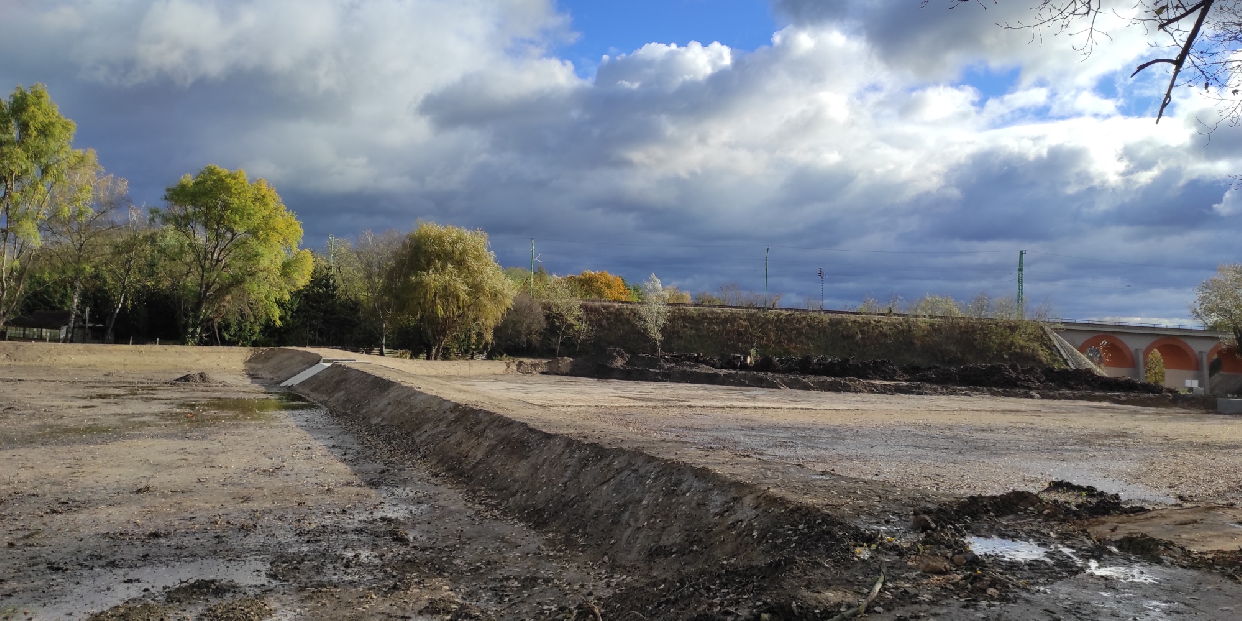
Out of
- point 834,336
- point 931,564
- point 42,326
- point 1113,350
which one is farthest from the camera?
point 1113,350

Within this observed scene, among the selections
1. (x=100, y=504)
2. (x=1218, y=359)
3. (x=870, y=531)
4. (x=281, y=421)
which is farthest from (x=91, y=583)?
(x=1218, y=359)

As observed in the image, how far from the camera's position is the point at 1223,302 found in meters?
47.8

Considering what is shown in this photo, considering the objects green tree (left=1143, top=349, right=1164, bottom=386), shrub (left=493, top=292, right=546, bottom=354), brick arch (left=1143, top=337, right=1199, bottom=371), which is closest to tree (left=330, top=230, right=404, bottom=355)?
shrub (left=493, top=292, right=546, bottom=354)

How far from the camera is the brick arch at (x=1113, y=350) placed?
68438 mm

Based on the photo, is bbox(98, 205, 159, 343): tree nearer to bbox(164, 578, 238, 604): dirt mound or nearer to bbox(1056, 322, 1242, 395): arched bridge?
bbox(164, 578, 238, 604): dirt mound

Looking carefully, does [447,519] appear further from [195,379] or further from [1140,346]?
[1140,346]

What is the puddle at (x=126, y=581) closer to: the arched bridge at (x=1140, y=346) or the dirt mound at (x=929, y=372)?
the dirt mound at (x=929, y=372)

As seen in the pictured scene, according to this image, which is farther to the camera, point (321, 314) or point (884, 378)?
point (321, 314)

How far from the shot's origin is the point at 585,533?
766cm

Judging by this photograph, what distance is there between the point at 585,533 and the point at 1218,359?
81.7m

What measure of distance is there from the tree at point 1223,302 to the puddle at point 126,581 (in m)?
56.1

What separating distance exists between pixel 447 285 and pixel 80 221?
19441mm

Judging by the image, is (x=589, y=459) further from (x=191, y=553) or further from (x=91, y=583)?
(x=91, y=583)

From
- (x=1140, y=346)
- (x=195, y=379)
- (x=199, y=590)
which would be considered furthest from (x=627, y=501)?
(x=1140, y=346)
